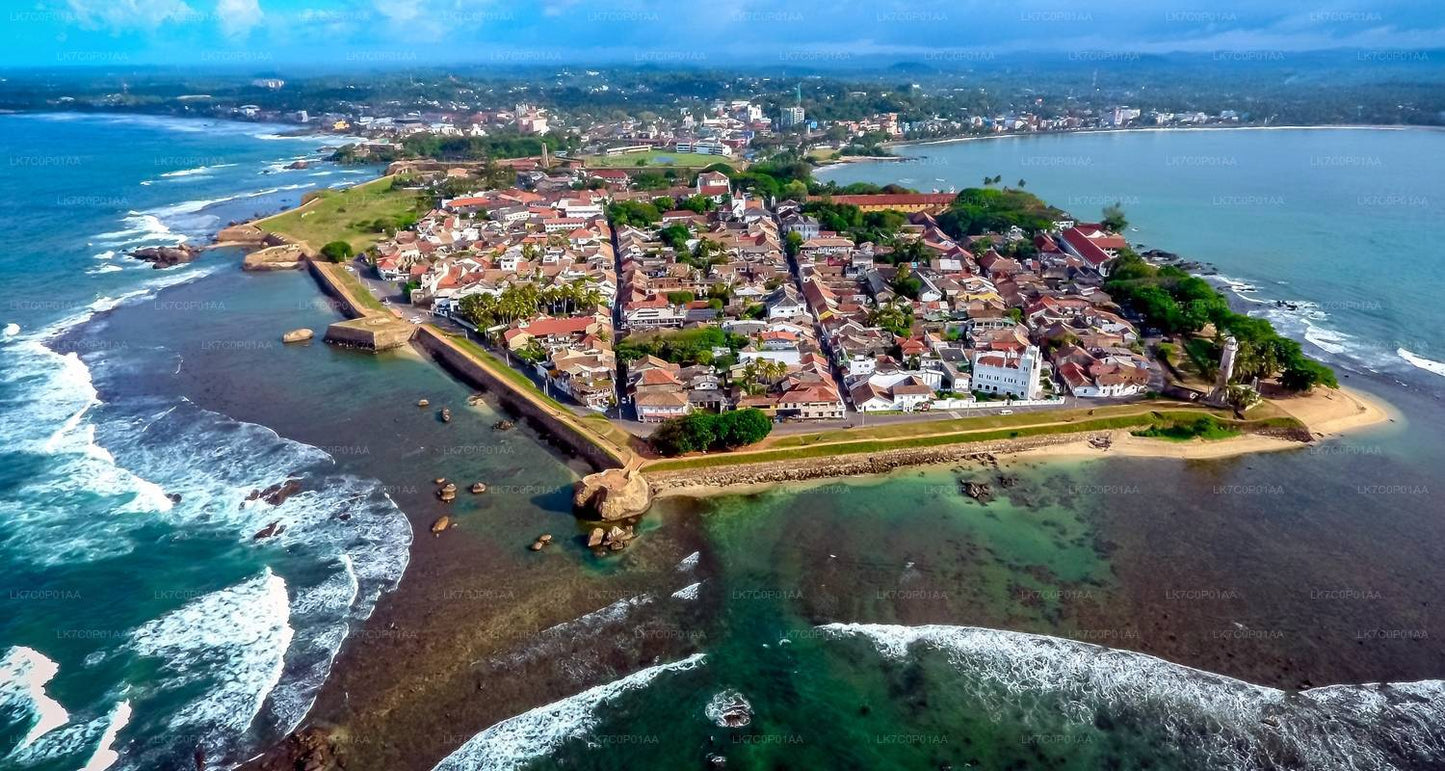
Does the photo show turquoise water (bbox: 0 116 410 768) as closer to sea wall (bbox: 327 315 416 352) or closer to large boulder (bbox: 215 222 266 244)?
sea wall (bbox: 327 315 416 352)

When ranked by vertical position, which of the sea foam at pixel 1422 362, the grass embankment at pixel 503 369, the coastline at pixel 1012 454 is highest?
the grass embankment at pixel 503 369

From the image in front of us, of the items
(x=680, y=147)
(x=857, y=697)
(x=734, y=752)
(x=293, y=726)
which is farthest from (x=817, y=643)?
(x=680, y=147)

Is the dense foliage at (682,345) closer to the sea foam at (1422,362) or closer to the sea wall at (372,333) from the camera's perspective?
the sea wall at (372,333)

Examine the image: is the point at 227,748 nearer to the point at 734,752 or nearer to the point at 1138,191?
the point at 734,752

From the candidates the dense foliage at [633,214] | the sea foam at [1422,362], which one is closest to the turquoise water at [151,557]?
the dense foliage at [633,214]

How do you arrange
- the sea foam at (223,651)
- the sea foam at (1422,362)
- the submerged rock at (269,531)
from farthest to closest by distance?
the sea foam at (1422,362) → the submerged rock at (269,531) → the sea foam at (223,651)

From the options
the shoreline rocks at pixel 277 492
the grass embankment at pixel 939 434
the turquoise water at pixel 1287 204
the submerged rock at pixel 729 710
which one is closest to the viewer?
the submerged rock at pixel 729 710

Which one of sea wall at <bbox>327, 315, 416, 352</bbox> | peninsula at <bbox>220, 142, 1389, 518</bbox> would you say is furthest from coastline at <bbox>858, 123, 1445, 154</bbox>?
sea wall at <bbox>327, 315, 416, 352</bbox>
